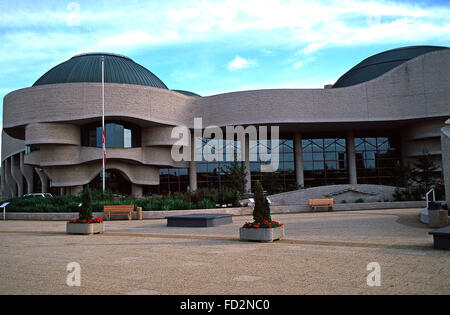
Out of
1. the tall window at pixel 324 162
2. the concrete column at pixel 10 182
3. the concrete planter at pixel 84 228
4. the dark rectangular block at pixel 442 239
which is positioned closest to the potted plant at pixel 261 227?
the dark rectangular block at pixel 442 239

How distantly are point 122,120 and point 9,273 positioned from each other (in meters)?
34.6

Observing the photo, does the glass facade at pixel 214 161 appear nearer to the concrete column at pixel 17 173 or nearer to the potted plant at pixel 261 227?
the potted plant at pixel 261 227

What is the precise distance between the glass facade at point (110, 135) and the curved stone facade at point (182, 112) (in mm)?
970

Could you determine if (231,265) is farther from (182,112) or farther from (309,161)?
(309,161)

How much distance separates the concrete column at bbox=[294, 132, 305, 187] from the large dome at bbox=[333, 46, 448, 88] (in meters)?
10.6

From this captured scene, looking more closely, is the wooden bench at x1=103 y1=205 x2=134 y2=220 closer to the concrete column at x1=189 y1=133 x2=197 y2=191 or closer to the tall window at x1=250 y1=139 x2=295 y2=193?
the concrete column at x1=189 y1=133 x2=197 y2=191

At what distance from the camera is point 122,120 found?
4059 centimetres

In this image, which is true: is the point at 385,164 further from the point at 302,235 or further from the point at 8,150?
the point at 8,150

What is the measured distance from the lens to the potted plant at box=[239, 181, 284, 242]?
11453mm

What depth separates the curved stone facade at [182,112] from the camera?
122 ft

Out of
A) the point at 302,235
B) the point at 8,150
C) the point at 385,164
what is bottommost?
the point at 302,235

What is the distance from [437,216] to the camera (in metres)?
13.4

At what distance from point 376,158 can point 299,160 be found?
9.80m
